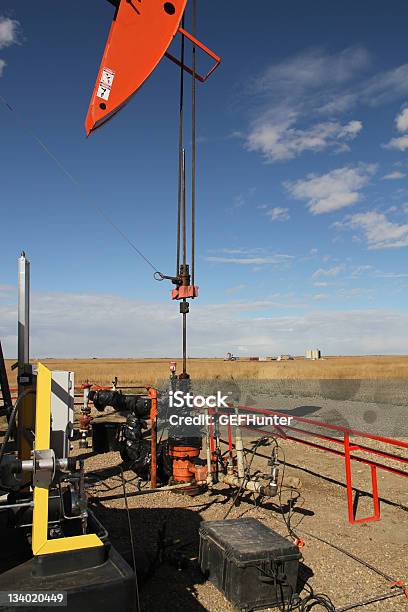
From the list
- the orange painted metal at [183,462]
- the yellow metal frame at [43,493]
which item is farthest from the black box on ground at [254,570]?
the orange painted metal at [183,462]

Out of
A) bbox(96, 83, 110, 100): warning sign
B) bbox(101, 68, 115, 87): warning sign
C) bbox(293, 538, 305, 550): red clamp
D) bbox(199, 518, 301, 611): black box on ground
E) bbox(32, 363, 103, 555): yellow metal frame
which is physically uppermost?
bbox(101, 68, 115, 87): warning sign

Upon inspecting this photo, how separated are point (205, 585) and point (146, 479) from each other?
3.62 m

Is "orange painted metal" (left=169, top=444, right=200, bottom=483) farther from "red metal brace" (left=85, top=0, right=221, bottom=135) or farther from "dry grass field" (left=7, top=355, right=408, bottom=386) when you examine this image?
"dry grass field" (left=7, top=355, right=408, bottom=386)

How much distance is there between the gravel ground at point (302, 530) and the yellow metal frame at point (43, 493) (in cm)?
182

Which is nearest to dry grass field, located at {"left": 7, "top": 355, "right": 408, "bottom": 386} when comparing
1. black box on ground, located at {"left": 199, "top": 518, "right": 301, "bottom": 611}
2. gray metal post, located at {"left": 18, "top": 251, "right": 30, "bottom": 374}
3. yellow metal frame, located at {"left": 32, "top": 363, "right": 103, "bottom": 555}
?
black box on ground, located at {"left": 199, "top": 518, "right": 301, "bottom": 611}

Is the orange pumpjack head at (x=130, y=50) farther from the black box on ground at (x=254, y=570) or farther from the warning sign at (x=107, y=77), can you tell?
the black box on ground at (x=254, y=570)

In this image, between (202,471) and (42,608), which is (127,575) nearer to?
(42,608)

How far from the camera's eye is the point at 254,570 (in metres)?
3.94

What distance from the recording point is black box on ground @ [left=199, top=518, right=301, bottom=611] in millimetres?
3920

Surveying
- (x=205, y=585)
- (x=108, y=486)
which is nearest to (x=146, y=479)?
(x=108, y=486)

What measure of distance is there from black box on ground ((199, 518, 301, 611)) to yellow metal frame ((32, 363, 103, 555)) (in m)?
1.83

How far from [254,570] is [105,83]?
464 cm

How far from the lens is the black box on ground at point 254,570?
154 inches

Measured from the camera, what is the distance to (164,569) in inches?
182
